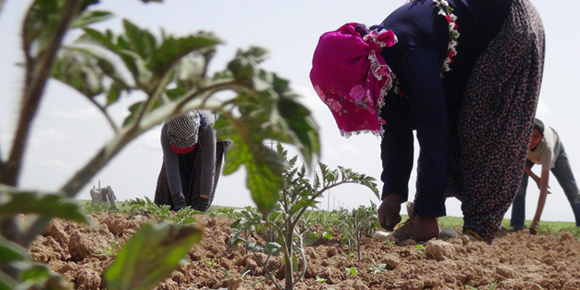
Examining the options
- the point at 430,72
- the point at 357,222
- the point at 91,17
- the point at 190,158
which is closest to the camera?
the point at 91,17

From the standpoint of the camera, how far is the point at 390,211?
378 centimetres

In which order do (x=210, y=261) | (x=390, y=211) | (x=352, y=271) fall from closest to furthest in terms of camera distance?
(x=352, y=271) < (x=210, y=261) < (x=390, y=211)

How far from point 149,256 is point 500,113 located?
3.72m

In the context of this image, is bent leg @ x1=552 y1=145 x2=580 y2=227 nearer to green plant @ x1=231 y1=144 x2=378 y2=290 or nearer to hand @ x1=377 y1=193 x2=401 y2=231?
hand @ x1=377 y1=193 x2=401 y2=231

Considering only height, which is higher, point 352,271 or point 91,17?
point 91,17

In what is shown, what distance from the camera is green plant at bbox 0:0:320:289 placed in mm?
463

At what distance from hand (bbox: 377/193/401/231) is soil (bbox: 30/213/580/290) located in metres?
0.59

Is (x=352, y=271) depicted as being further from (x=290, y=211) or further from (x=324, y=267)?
(x=290, y=211)

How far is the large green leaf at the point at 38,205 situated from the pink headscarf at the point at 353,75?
117 inches

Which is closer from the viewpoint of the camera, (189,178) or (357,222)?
(357,222)

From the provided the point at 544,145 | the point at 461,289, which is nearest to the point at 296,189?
the point at 461,289

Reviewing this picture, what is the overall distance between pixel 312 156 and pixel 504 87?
3.60m

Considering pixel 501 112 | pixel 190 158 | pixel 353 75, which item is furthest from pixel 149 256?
pixel 190 158

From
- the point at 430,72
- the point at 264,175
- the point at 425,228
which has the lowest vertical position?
the point at 425,228
